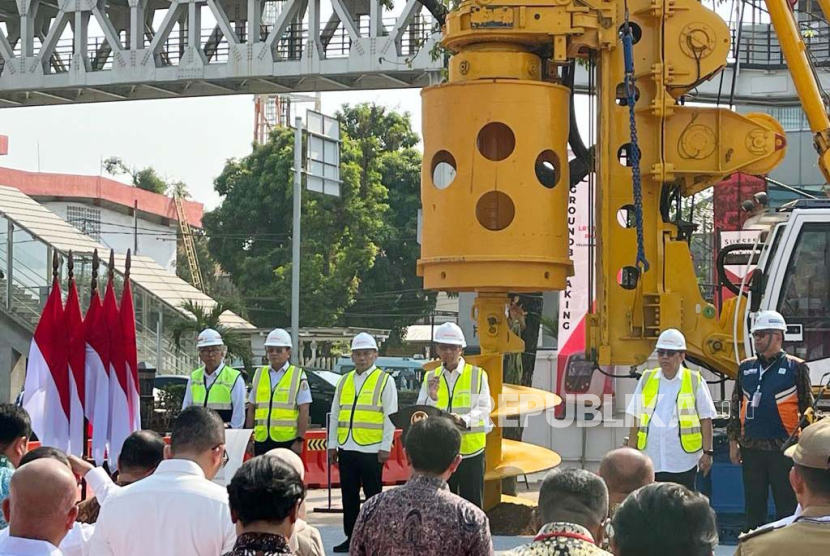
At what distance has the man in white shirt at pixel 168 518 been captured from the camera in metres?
5.40

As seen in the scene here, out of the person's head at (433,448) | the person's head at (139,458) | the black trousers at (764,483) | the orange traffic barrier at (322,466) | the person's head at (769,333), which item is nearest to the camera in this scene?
the person's head at (433,448)

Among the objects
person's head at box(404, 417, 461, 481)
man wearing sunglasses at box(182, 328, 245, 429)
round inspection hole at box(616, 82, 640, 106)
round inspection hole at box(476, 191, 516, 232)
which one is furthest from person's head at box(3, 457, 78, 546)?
round inspection hole at box(616, 82, 640, 106)

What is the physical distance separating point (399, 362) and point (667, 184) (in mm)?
24861

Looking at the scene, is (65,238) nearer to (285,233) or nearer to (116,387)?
(285,233)

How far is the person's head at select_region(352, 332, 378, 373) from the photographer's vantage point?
11.5 metres

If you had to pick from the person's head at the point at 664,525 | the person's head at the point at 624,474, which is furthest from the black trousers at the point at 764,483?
the person's head at the point at 664,525

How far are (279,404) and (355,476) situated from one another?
37.5 inches

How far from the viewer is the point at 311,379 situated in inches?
945

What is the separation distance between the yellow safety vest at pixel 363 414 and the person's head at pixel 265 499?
673 cm

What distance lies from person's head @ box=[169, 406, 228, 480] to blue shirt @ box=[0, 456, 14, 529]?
3.41ft

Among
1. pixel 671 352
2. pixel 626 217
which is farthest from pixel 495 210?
pixel 671 352

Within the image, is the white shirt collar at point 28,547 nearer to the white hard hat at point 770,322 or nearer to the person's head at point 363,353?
the white hard hat at point 770,322

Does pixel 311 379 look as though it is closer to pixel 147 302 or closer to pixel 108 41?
pixel 147 302

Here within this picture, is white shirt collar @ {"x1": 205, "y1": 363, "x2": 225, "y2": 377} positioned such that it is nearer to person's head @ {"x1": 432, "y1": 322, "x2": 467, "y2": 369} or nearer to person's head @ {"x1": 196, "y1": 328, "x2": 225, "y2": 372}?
person's head @ {"x1": 196, "y1": 328, "x2": 225, "y2": 372}
